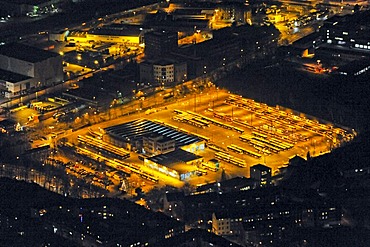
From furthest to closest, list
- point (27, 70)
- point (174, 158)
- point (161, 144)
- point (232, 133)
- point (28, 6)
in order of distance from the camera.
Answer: point (28, 6) < point (27, 70) < point (232, 133) < point (161, 144) < point (174, 158)

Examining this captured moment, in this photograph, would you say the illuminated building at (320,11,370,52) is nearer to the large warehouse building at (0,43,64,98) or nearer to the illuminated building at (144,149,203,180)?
the large warehouse building at (0,43,64,98)

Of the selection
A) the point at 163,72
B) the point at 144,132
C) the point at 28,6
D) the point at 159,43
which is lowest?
the point at 144,132

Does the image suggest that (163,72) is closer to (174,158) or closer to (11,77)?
(11,77)

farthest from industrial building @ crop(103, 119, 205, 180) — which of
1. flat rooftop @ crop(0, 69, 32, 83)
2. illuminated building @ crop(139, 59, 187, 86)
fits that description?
flat rooftop @ crop(0, 69, 32, 83)

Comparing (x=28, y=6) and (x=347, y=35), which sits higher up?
(x=347, y=35)

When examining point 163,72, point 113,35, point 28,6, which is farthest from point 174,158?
point 28,6

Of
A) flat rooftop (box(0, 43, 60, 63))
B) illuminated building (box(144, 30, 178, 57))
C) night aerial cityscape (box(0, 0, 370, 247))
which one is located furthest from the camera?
illuminated building (box(144, 30, 178, 57))

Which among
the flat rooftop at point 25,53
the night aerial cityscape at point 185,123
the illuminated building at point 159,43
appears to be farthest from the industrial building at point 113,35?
the flat rooftop at point 25,53

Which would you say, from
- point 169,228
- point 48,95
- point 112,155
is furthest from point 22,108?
point 169,228
